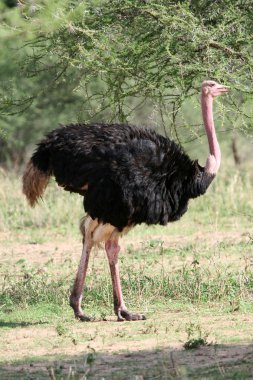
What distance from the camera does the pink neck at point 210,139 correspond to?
325 inches

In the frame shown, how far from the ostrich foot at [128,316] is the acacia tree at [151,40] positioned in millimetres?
1814

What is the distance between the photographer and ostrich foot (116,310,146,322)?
7.96 metres

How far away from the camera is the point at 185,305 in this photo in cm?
838

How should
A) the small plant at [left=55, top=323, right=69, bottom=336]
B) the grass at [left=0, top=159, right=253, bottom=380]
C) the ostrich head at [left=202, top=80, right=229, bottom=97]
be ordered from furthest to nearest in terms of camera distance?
the ostrich head at [left=202, top=80, right=229, bottom=97]
the small plant at [left=55, top=323, right=69, bottom=336]
the grass at [left=0, top=159, right=253, bottom=380]

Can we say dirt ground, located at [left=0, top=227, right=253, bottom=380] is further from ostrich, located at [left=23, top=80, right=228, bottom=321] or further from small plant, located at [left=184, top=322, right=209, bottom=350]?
ostrich, located at [left=23, top=80, right=228, bottom=321]

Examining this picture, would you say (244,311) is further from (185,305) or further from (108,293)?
(108,293)

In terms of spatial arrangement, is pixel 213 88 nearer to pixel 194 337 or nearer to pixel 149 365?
pixel 194 337

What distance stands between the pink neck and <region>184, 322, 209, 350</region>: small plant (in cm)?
138

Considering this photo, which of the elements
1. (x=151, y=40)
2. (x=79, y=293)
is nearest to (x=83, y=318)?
(x=79, y=293)

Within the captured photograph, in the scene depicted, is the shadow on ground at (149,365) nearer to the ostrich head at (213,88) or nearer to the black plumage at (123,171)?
the black plumage at (123,171)

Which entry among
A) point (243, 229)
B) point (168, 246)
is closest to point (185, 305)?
point (168, 246)

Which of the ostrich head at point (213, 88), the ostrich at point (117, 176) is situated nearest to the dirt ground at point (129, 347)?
the ostrich at point (117, 176)

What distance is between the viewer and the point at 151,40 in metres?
8.95

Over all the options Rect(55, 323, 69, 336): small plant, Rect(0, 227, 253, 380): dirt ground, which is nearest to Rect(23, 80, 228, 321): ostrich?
Rect(0, 227, 253, 380): dirt ground
